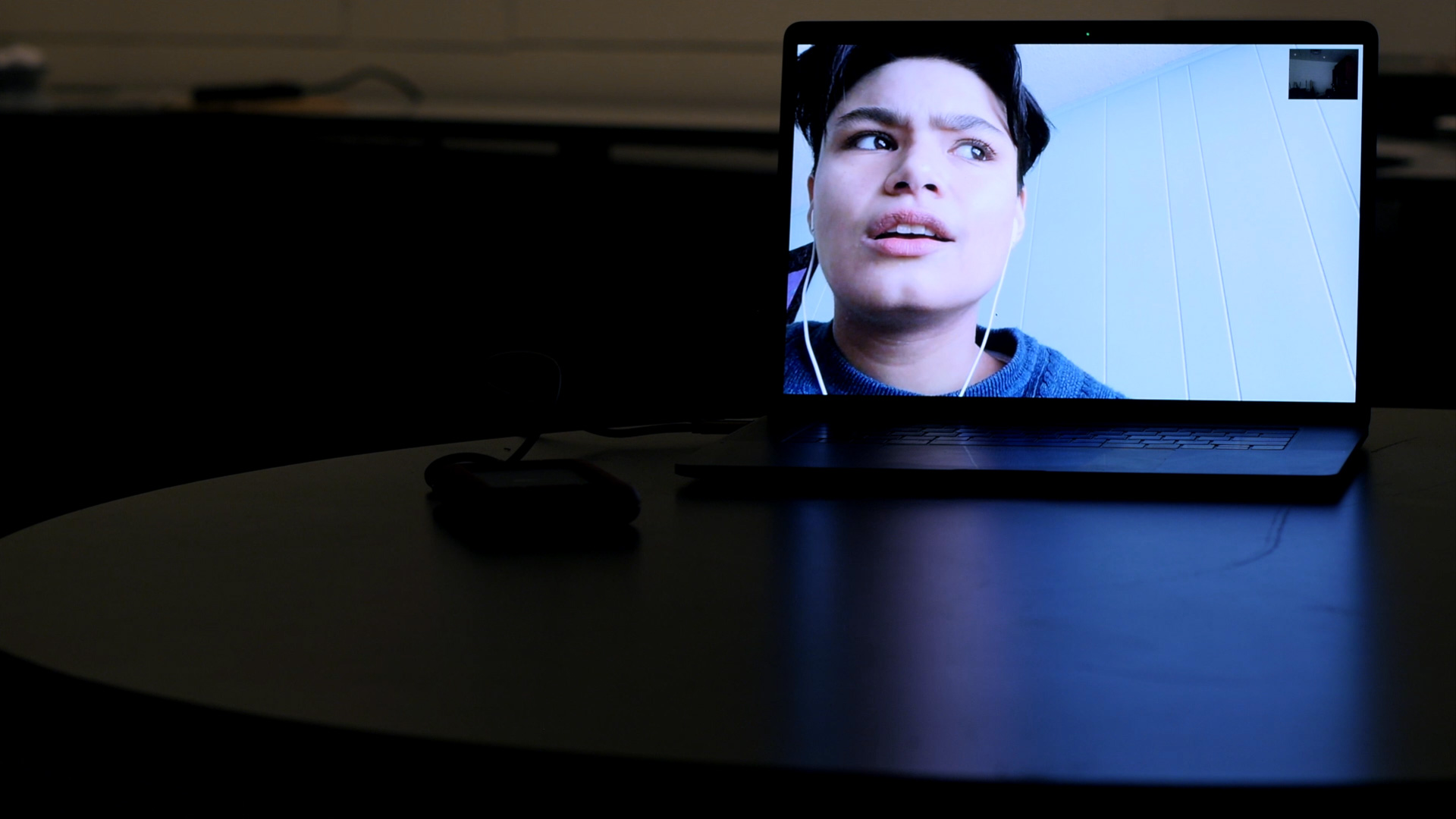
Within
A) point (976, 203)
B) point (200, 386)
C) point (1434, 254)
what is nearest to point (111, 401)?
point (200, 386)

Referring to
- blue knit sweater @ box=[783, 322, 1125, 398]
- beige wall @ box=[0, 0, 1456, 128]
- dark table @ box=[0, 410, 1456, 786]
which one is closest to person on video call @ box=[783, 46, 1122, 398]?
blue knit sweater @ box=[783, 322, 1125, 398]

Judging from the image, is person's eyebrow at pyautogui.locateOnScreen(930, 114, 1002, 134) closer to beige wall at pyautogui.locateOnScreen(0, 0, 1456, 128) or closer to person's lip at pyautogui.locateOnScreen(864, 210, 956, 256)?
person's lip at pyautogui.locateOnScreen(864, 210, 956, 256)

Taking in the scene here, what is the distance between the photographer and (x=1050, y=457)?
641 millimetres

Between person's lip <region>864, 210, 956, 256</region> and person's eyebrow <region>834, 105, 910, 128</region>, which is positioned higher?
person's eyebrow <region>834, 105, 910, 128</region>

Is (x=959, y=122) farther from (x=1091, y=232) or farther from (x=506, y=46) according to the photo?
(x=506, y=46)

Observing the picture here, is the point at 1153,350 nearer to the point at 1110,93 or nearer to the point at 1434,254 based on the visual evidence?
the point at 1110,93

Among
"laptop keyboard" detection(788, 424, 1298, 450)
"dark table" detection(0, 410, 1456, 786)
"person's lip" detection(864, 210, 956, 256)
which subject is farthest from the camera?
"person's lip" detection(864, 210, 956, 256)

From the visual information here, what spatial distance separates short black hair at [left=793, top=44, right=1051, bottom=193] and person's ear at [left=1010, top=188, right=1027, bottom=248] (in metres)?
0.02

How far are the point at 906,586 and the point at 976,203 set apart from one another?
1.32ft

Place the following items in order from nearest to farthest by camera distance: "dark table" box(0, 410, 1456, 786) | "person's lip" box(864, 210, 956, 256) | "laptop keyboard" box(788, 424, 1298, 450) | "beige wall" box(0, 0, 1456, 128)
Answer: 1. "dark table" box(0, 410, 1456, 786)
2. "laptop keyboard" box(788, 424, 1298, 450)
3. "person's lip" box(864, 210, 956, 256)
4. "beige wall" box(0, 0, 1456, 128)

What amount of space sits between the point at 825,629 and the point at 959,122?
0.49 metres

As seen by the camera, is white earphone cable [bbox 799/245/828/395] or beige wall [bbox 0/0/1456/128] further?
beige wall [bbox 0/0/1456/128]

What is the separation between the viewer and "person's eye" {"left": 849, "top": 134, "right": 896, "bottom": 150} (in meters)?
0.80

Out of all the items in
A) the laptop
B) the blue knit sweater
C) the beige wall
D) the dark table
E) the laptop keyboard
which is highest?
the beige wall
